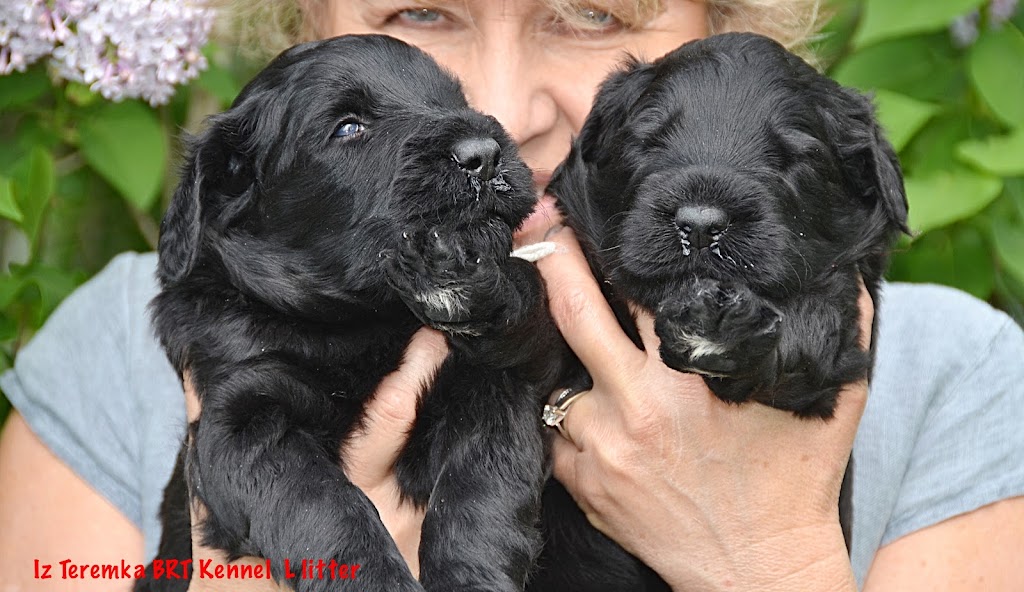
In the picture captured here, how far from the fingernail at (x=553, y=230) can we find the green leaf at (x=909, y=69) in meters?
1.23

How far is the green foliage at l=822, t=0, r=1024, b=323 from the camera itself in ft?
10.0

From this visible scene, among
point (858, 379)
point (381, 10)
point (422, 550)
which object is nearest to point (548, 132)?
point (381, 10)

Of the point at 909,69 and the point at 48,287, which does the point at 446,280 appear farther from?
the point at 909,69

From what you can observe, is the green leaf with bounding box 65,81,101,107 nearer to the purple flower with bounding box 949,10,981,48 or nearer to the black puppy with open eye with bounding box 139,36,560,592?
the black puppy with open eye with bounding box 139,36,560,592

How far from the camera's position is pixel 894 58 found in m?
3.43

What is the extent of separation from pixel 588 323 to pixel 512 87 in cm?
64

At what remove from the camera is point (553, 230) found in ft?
8.59

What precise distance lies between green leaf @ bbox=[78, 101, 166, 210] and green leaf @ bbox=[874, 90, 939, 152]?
196 cm

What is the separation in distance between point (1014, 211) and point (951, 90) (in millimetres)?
432

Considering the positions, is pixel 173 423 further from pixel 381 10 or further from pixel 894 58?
pixel 894 58

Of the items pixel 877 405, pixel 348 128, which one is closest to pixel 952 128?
pixel 877 405

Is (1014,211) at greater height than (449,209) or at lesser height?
lesser

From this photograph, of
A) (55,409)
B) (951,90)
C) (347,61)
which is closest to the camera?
(347,61)

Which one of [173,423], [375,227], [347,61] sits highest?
[347,61]
